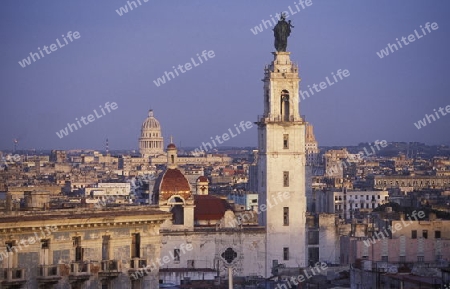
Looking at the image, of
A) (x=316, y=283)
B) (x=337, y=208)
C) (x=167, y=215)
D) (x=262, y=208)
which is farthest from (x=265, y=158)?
(x=337, y=208)

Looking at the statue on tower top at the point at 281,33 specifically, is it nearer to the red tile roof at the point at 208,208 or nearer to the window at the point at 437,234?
the red tile roof at the point at 208,208

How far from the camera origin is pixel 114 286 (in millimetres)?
41562

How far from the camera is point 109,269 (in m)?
41.2

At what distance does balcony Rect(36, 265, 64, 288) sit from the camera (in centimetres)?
3953

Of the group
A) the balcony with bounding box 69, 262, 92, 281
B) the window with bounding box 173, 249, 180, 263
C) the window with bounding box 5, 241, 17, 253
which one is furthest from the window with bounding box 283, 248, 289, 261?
the window with bounding box 5, 241, 17, 253

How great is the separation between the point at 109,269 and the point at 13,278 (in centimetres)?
316

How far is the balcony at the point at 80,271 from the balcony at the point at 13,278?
5.01 ft

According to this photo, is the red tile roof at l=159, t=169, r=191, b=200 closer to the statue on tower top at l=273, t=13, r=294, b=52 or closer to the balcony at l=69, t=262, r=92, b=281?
the statue on tower top at l=273, t=13, r=294, b=52

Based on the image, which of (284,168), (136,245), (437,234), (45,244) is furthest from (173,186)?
(45,244)

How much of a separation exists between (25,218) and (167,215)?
515 centimetres

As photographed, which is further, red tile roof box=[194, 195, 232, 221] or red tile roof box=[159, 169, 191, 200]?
red tile roof box=[194, 195, 232, 221]

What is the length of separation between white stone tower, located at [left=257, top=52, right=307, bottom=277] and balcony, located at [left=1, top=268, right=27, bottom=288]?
3570 cm

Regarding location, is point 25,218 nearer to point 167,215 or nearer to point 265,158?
point 167,215

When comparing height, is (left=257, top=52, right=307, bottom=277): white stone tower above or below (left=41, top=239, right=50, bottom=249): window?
above
